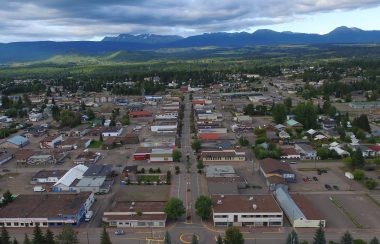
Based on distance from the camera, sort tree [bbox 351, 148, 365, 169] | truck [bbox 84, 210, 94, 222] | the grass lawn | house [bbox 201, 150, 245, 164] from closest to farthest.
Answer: truck [bbox 84, 210, 94, 222]
tree [bbox 351, 148, 365, 169]
house [bbox 201, 150, 245, 164]
the grass lawn

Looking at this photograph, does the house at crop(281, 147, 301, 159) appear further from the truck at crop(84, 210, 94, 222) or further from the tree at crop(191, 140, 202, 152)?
the truck at crop(84, 210, 94, 222)

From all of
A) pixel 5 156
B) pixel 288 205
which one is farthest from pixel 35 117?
pixel 288 205

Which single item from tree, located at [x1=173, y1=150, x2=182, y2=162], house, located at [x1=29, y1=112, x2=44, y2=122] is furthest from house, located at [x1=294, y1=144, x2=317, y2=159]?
house, located at [x1=29, y1=112, x2=44, y2=122]

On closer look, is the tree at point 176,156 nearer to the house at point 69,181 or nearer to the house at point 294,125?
the house at point 69,181

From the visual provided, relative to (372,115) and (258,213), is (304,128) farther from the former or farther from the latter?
(258,213)

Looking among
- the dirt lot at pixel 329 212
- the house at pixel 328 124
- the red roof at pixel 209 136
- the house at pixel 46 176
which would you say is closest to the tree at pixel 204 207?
the dirt lot at pixel 329 212

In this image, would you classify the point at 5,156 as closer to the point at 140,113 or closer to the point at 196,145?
the point at 196,145

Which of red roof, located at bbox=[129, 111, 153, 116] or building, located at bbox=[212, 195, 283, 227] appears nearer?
building, located at bbox=[212, 195, 283, 227]
